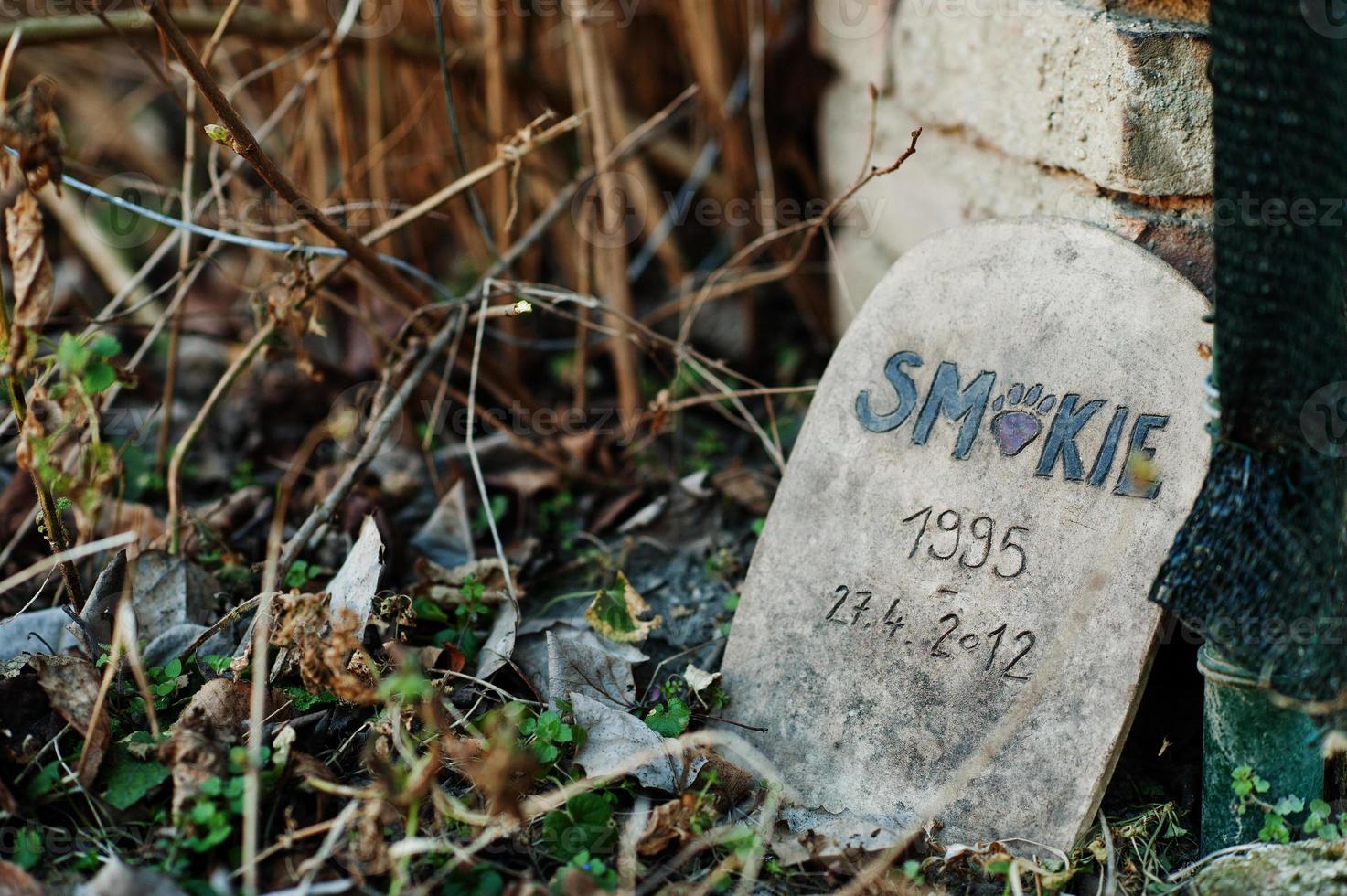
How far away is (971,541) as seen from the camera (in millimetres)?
1598

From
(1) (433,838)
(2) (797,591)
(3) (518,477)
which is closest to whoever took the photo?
(1) (433,838)

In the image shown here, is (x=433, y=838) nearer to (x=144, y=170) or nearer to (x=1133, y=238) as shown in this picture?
(x=1133, y=238)

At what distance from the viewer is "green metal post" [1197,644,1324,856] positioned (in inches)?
53.7

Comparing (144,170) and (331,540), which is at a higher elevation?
(144,170)

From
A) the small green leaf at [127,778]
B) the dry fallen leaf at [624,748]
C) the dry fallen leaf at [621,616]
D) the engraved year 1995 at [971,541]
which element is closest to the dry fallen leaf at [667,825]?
the dry fallen leaf at [624,748]

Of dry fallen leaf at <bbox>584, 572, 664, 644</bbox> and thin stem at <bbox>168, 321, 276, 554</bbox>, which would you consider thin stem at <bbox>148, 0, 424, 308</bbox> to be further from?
dry fallen leaf at <bbox>584, 572, 664, 644</bbox>

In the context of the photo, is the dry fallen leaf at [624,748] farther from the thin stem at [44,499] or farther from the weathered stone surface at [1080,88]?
the weathered stone surface at [1080,88]

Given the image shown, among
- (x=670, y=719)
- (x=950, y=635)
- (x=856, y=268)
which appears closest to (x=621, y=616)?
(x=670, y=719)

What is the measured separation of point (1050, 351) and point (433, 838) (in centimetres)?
113

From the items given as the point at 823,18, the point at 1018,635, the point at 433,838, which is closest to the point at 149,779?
the point at 433,838

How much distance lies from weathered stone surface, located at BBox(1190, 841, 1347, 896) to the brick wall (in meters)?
0.82

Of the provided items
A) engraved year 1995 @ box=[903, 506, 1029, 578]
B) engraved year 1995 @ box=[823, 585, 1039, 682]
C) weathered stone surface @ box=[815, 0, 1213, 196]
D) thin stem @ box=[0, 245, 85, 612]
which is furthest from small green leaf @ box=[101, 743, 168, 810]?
weathered stone surface @ box=[815, 0, 1213, 196]

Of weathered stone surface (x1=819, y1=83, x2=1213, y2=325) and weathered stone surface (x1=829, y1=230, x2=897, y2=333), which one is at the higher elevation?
weathered stone surface (x1=819, y1=83, x2=1213, y2=325)

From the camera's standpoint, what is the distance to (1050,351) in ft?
5.26
